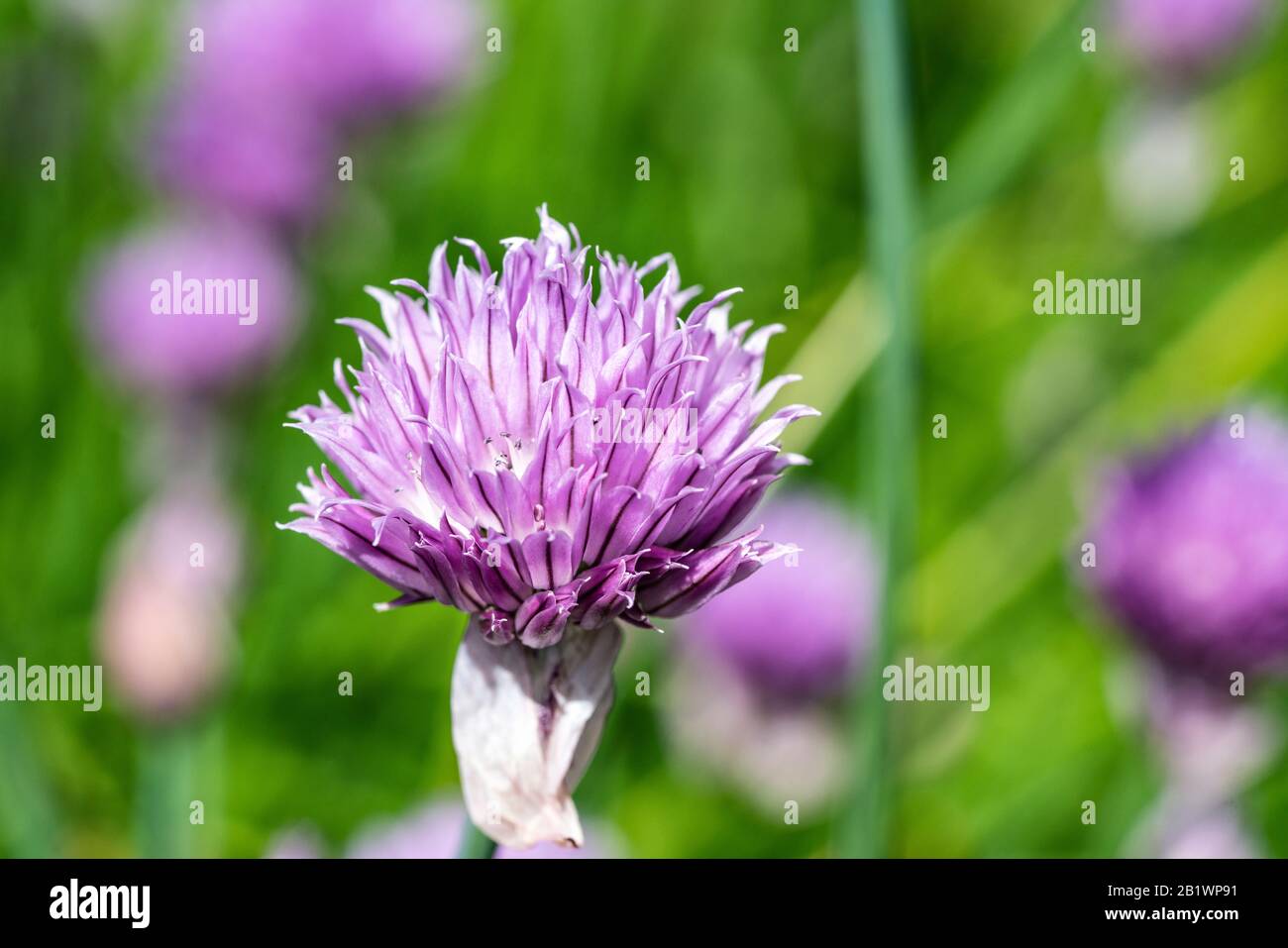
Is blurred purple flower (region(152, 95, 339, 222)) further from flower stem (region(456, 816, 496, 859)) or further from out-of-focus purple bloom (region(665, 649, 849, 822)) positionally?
flower stem (region(456, 816, 496, 859))

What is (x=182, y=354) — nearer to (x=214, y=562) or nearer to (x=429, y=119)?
(x=214, y=562)

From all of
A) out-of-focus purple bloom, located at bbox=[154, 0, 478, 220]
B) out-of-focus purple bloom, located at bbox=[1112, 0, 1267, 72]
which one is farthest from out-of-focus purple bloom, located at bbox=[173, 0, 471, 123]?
out-of-focus purple bloom, located at bbox=[1112, 0, 1267, 72]

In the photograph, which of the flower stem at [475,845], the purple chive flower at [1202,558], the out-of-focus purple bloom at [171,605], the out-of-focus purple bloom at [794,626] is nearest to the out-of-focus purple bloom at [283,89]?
the out-of-focus purple bloom at [171,605]

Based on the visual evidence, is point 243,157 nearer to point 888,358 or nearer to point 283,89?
point 283,89

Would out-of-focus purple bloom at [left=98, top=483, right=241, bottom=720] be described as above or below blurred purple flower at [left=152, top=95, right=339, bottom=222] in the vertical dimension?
below

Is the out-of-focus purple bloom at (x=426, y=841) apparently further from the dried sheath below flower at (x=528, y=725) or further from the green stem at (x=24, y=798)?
the dried sheath below flower at (x=528, y=725)
